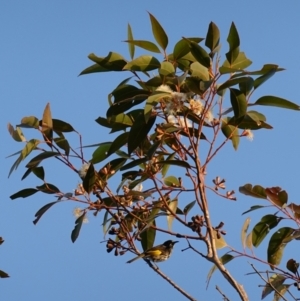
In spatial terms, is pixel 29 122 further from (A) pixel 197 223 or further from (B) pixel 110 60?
(A) pixel 197 223

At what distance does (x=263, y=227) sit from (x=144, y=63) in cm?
66

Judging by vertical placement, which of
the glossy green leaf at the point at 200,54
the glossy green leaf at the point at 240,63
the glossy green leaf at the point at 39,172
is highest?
the glossy green leaf at the point at 240,63

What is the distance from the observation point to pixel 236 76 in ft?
6.21

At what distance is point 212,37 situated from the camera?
1918 mm

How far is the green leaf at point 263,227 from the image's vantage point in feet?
6.89

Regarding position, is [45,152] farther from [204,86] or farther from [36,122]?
[204,86]

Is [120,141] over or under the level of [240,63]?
under

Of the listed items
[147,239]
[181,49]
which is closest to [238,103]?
[181,49]

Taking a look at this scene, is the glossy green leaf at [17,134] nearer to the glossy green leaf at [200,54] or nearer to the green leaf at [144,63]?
the green leaf at [144,63]

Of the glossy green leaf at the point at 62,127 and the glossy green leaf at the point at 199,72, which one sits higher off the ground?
the glossy green leaf at the point at 199,72

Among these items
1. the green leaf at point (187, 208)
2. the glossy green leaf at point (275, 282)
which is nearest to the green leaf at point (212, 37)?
the green leaf at point (187, 208)

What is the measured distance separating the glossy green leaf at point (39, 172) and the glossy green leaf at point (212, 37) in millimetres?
695

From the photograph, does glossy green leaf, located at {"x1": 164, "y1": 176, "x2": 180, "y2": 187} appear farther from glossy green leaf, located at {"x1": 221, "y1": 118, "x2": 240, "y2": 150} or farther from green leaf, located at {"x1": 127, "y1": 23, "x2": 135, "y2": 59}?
green leaf, located at {"x1": 127, "y1": 23, "x2": 135, "y2": 59}

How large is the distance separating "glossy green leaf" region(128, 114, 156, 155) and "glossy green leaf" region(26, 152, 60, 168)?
0.26 meters
